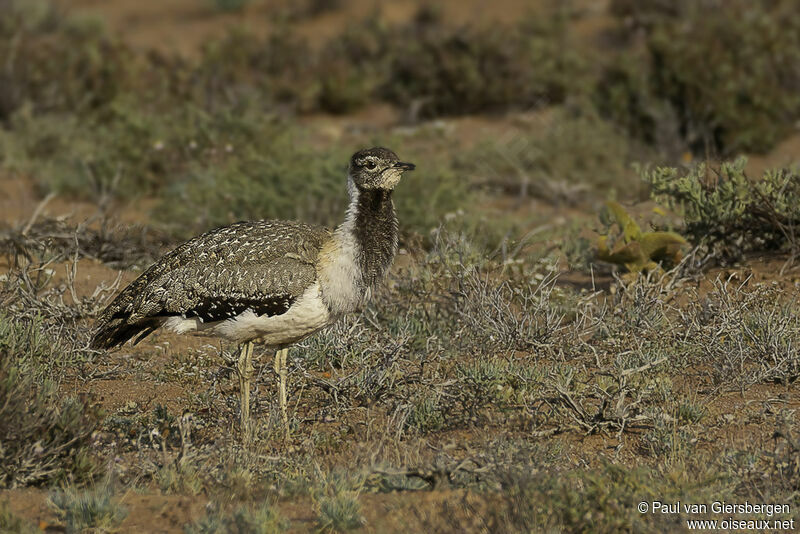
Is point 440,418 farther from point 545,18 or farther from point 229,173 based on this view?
point 545,18

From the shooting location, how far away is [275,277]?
6.27 metres

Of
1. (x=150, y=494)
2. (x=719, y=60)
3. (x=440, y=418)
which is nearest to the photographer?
(x=150, y=494)

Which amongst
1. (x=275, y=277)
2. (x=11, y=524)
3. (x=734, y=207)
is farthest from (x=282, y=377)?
(x=734, y=207)

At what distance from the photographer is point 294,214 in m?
11.0

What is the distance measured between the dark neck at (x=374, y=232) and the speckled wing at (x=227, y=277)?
300 mm

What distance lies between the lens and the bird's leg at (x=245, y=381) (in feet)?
20.7

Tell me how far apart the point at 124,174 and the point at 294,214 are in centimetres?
275

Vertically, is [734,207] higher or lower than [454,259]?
higher

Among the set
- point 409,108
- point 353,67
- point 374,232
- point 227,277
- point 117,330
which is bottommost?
point 409,108

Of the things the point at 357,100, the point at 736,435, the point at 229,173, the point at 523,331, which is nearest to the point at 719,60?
the point at 357,100

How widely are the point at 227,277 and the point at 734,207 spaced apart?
4.50m

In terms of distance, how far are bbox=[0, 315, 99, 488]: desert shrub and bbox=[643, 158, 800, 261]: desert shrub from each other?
5.16m

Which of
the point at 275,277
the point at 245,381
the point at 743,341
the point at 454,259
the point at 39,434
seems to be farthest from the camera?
the point at 454,259

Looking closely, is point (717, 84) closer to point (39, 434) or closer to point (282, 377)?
point (282, 377)
